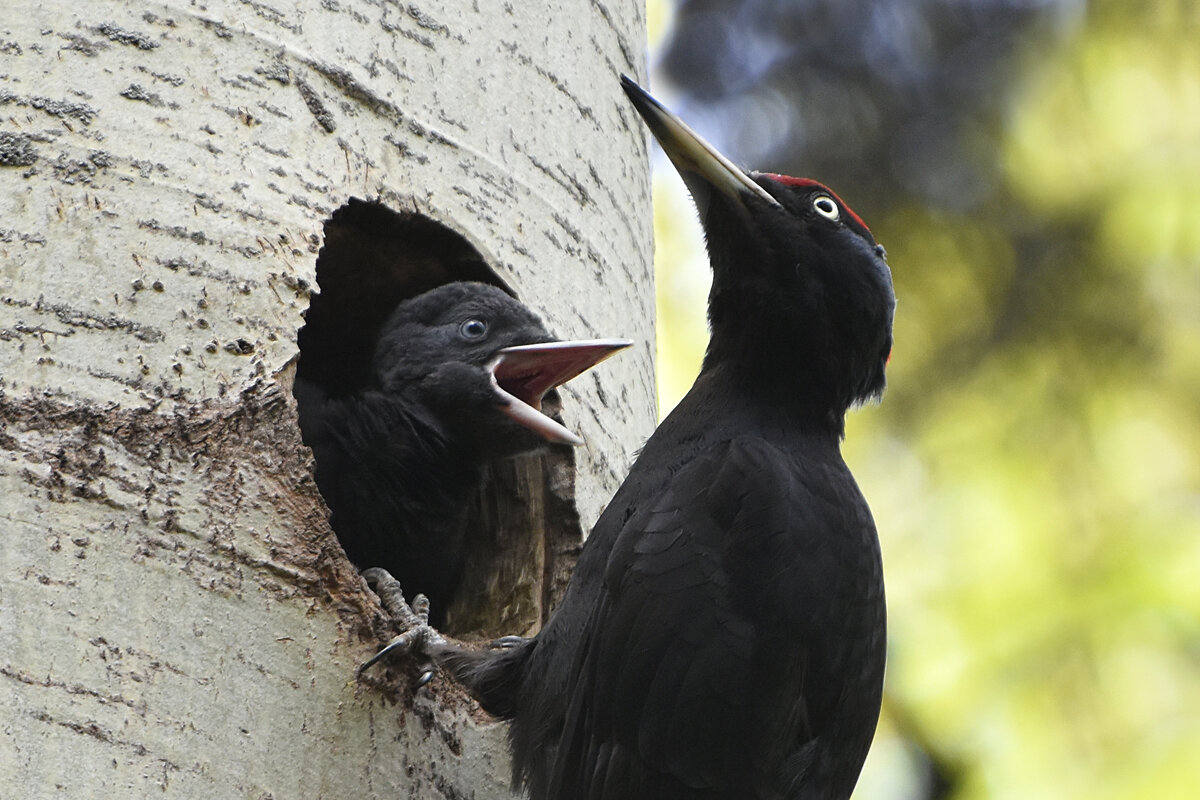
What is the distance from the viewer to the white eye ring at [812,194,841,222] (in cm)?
332

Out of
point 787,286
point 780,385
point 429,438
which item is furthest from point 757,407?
point 429,438

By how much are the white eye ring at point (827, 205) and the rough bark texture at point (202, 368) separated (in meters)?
0.69

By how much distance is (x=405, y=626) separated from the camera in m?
2.71

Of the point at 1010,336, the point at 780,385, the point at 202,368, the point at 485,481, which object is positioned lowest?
Answer: the point at 202,368

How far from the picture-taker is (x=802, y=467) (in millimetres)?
2980

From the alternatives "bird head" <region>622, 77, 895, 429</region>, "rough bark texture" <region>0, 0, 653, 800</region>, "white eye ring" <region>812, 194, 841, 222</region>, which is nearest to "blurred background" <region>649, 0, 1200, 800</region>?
"bird head" <region>622, 77, 895, 429</region>

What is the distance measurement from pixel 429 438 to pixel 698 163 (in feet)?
3.01

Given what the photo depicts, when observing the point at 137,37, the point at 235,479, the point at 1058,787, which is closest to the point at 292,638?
the point at 235,479

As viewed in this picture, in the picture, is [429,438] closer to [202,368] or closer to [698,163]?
[698,163]

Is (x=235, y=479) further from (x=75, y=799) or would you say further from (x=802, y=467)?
(x=802, y=467)

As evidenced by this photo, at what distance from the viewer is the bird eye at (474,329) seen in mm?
3377

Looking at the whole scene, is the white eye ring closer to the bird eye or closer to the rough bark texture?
the rough bark texture

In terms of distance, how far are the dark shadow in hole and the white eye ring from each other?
743 mm

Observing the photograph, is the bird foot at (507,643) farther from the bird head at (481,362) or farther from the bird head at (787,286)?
the bird head at (787,286)
